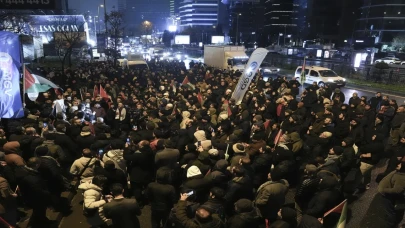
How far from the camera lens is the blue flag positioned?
6.66m

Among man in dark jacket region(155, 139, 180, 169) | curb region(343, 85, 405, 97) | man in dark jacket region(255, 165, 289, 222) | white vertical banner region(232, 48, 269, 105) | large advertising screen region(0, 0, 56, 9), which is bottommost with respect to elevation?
curb region(343, 85, 405, 97)

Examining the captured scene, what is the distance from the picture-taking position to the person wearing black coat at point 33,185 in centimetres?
525

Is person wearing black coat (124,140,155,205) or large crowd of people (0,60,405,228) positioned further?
person wearing black coat (124,140,155,205)

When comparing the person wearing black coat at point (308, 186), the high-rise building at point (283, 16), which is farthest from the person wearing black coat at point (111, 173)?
the high-rise building at point (283, 16)

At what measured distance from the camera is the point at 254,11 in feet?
355

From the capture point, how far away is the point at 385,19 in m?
81.1

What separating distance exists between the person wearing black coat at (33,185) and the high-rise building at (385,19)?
3613 inches

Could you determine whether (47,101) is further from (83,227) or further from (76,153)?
(83,227)

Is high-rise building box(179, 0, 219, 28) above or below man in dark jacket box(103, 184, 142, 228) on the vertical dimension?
above

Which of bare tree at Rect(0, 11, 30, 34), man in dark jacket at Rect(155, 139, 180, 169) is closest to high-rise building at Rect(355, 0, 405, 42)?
bare tree at Rect(0, 11, 30, 34)

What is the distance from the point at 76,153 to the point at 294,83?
12.1 m

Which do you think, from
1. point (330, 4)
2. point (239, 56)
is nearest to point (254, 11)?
point (330, 4)

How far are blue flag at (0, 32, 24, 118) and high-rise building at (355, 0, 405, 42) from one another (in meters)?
90.9

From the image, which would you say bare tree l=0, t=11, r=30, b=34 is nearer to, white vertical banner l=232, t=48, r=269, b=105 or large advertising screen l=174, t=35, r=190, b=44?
white vertical banner l=232, t=48, r=269, b=105
